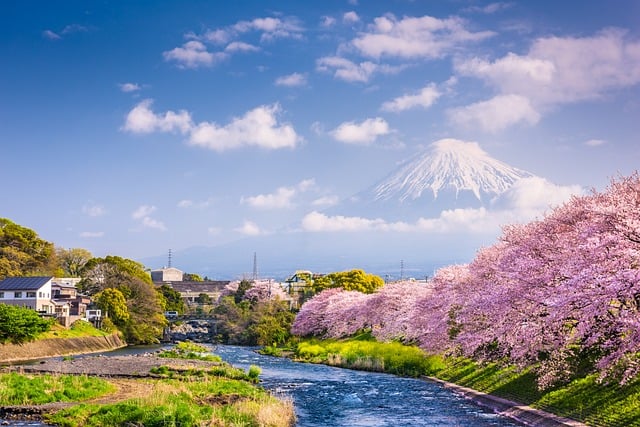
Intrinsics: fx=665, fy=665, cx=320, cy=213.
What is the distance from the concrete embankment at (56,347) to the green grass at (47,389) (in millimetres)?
21126

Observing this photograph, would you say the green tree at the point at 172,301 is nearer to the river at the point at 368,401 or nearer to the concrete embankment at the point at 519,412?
the river at the point at 368,401

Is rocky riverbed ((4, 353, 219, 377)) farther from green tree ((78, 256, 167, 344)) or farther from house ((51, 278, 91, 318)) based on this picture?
green tree ((78, 256, 167, 344))

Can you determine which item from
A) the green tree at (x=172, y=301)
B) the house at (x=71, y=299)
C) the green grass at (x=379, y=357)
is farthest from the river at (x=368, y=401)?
Result: the green tree at (x=172, y=301)

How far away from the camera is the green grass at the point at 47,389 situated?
27.6 m

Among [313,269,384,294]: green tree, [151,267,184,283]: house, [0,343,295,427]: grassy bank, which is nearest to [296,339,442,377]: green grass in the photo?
[0,343,295,427]: grassy bank

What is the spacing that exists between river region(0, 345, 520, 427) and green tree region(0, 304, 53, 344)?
21168 mm

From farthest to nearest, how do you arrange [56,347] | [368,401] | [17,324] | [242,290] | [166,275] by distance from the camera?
[166,275] → [242,290] → [56,347] → [17,324] → [368,401]

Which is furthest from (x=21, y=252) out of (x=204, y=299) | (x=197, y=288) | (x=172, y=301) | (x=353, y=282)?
(x=197, y=288)

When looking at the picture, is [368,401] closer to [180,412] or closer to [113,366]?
[180,412]

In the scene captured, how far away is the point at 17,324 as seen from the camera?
53.7m

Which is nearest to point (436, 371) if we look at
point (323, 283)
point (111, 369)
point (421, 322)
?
point (421, 322)

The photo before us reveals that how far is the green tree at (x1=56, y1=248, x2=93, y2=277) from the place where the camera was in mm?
114188

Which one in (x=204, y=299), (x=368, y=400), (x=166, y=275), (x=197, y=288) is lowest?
(x=368, y=400)

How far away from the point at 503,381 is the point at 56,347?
41.3 m
